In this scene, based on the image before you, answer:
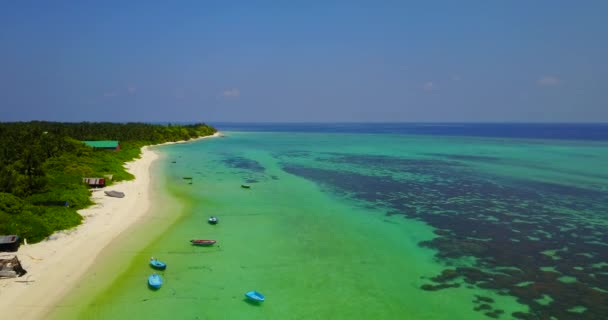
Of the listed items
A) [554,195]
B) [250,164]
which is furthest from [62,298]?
[250,164]

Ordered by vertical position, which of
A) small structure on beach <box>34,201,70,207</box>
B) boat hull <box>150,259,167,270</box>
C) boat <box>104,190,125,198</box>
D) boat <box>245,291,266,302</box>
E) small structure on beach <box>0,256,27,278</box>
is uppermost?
small structure on beach <box>34,201,70,207</box>

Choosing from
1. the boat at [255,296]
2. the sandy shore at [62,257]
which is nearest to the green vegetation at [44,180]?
the sandy shore at [62,257]

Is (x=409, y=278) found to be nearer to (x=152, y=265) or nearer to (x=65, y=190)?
(x=152, y=265)

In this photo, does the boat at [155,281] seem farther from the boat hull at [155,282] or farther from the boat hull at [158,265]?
the boat hull at [158,265]

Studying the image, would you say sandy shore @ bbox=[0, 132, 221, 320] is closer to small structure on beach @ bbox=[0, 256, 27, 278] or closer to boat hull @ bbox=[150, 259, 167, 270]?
small structure on beach @ bbox=[0, 256, 27, 278]

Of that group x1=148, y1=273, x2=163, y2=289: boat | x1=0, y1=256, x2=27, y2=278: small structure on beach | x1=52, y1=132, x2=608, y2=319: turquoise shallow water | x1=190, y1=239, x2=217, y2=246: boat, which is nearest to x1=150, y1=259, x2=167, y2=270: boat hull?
Result: x1=52, y1=132, x2=608, y2=319: turquoise shallow water
